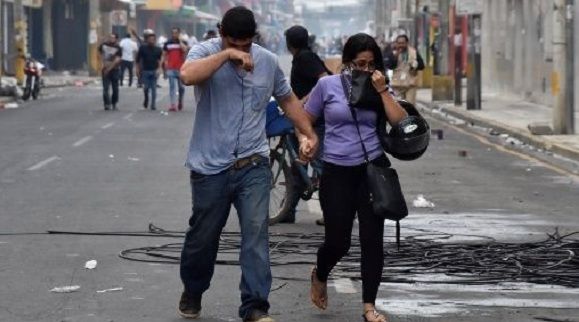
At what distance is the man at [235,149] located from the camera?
9227 millimetres

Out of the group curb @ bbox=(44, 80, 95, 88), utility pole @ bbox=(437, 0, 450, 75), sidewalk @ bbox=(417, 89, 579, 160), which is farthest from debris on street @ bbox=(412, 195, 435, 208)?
curb @ bbox=(44, 80, 95, 88)

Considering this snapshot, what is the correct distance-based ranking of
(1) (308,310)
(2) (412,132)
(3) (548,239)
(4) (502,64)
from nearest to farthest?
(2) (412,132)
(1) (308,310)
(3) (548,239)
(4) (502,64)

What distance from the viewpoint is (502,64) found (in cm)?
4969

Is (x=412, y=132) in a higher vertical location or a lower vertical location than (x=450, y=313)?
higher

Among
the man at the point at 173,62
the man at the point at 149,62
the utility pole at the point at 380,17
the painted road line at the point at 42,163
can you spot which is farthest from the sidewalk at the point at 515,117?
the utility pole at the point at 380,17

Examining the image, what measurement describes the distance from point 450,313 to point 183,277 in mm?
1611

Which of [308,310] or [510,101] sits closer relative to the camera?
[308,310]

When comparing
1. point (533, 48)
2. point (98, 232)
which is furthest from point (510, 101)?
point (98, 232)

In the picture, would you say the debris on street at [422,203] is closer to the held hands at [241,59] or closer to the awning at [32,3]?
the held hands at [241,59]

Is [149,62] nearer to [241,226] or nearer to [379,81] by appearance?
[379,81]

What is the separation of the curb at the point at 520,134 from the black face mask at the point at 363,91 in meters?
14.8

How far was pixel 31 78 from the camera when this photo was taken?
44.9m

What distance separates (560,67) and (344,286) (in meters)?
17.5

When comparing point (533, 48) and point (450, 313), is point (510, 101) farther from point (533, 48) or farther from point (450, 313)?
point (450, 313)
